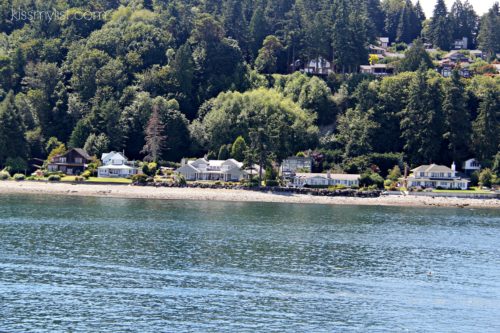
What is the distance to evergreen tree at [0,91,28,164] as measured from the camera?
97500mm

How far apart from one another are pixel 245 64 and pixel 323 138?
21.7m

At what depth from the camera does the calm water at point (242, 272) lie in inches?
1347

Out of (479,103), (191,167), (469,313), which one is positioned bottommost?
(469,313)

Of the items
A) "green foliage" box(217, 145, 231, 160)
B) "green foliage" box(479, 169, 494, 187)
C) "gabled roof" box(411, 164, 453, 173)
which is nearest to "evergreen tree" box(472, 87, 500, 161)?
"green foliage" box(479, 169, 494, 187)

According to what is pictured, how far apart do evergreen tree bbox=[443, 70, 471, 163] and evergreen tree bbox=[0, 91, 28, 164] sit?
51.6m

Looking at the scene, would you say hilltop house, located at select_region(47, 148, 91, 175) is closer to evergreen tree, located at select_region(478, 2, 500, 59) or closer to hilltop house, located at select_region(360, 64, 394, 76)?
hilltop house, located at select_region(360, 64, 394, 76)

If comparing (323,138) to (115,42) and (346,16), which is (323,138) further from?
Result: (115,42)

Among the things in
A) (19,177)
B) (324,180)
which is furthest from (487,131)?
(19,177)

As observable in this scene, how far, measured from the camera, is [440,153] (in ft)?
327

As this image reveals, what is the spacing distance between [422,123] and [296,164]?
16.7 meters

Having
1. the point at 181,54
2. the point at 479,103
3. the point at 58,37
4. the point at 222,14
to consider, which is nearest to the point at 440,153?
the point at 479,103

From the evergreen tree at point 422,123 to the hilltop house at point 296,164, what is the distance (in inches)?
499

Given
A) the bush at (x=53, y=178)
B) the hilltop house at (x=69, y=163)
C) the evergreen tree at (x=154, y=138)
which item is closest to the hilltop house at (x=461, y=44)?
the evergreen tree at (x=154, y=138)

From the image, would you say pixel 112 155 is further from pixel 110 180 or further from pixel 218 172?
pixel 218 172
